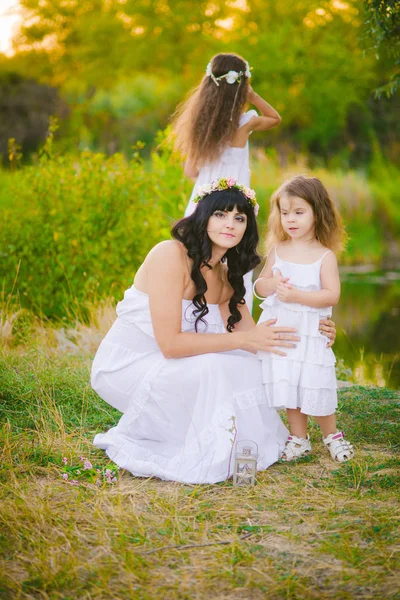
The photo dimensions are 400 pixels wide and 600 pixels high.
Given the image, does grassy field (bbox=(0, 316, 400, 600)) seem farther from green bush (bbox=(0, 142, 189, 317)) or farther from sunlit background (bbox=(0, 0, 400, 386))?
sunlit background (bbox=(0, 0, 400, 386))

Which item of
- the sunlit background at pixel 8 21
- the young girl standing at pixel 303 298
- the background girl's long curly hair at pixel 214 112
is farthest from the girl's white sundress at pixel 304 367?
the sunlit background at pixel 8 21

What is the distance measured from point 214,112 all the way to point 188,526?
2975mm

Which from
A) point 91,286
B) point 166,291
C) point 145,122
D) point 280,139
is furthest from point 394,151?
point 166,291

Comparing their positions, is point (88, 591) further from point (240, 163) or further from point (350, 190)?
point (350, 190)

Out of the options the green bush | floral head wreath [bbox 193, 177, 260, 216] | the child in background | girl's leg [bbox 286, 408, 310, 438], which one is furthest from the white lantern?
the green bush

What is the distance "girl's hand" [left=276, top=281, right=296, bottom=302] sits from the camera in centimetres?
294

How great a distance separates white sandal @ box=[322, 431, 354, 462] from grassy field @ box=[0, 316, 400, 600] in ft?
0.15

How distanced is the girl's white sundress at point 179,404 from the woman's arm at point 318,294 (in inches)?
12.1

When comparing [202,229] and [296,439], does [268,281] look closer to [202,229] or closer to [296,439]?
[202,229]

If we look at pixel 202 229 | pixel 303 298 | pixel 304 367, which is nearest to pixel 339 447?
pixel 304 367

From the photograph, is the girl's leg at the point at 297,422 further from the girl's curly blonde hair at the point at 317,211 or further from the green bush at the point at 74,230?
the green bush at the point at 74,230

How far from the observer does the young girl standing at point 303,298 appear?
2914 mm

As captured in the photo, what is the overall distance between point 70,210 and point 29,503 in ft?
10.9

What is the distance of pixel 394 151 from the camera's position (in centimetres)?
2011
